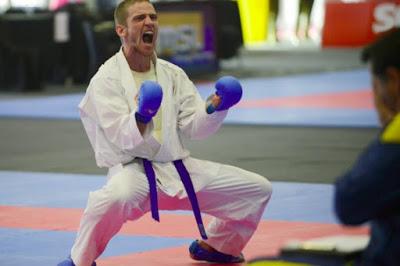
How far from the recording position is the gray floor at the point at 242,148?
33.0ft

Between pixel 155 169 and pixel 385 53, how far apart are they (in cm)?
251

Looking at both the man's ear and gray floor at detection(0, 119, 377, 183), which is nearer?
the man's ear

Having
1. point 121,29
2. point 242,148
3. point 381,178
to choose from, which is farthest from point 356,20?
point 381,178

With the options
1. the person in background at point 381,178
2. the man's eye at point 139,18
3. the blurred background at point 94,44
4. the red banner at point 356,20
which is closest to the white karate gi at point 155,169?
the man's eye at point 139,18

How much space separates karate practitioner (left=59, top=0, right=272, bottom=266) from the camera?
18.7 ft

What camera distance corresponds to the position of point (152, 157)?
591cm

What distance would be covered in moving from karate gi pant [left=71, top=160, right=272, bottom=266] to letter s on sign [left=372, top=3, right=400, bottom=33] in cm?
1815

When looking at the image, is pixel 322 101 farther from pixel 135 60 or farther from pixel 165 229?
pixel 135 60

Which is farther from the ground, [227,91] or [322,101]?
[227,91]

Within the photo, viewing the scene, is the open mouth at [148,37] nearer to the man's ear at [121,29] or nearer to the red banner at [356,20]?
the man's ear at [121,29]

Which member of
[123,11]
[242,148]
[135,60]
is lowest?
[242,148]

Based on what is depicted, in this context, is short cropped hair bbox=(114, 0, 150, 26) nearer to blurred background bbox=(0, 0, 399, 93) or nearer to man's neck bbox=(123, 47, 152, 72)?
man's neck bbox=(123, 47, 152, 72)

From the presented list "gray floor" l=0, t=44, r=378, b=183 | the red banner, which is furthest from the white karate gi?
the red banner

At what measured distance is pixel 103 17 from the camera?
1970 cm
